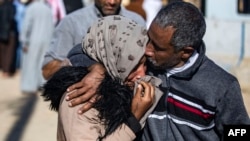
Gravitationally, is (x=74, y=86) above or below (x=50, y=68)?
above

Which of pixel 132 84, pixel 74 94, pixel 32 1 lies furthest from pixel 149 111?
pixel 32 1

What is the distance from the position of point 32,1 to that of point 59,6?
2.92 feet

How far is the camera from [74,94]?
2.40 metres

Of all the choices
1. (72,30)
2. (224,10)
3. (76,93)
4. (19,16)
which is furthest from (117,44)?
(19,16)

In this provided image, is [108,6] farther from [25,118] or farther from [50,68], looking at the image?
[25,118]

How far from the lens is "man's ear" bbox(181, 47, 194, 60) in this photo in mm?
2422

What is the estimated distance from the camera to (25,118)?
793 cm

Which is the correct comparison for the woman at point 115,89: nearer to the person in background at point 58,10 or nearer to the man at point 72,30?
the man at point 72,30

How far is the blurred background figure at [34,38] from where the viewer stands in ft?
30.4

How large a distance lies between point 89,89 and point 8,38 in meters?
9.07

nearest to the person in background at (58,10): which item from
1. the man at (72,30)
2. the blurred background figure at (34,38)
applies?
the blurred background figure at (34,38)

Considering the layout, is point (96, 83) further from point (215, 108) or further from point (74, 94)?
point (215, 108)

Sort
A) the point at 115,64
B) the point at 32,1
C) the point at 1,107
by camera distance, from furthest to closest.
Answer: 1. the point at 32,1
2. the point at 1,107
3. the point at 115,64

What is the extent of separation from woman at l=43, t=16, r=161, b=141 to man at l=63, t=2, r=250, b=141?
6 centimetres
